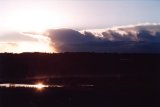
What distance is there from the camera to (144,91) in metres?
47.2

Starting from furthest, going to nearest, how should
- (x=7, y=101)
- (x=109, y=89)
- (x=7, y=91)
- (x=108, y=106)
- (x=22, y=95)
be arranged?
(x=109, y=89), (x=7, y=91), (x=22, y=95), (x=7, y=101), (x=108, y=106)

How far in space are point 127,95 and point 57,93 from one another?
263 inches

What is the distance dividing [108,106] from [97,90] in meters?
11.2

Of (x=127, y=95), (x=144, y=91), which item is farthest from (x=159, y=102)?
(x=144, y=91)

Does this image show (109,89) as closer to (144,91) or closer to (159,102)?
(144,91)

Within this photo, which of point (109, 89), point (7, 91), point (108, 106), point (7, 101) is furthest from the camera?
point (109, 89)

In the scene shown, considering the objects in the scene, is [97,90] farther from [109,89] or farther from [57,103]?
[57,103]

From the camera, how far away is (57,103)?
36.9 m

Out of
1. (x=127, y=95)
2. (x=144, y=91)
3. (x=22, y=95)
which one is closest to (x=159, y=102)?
(x=127, y=95)

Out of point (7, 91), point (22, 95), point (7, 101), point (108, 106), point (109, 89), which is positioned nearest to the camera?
point (108, 106)

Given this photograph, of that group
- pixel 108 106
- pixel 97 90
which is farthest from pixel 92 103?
pixel 97 90

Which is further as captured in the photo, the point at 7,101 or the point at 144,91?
the point at 144,91

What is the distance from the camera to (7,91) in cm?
4500

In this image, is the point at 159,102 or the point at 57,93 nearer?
the point at 159,102
